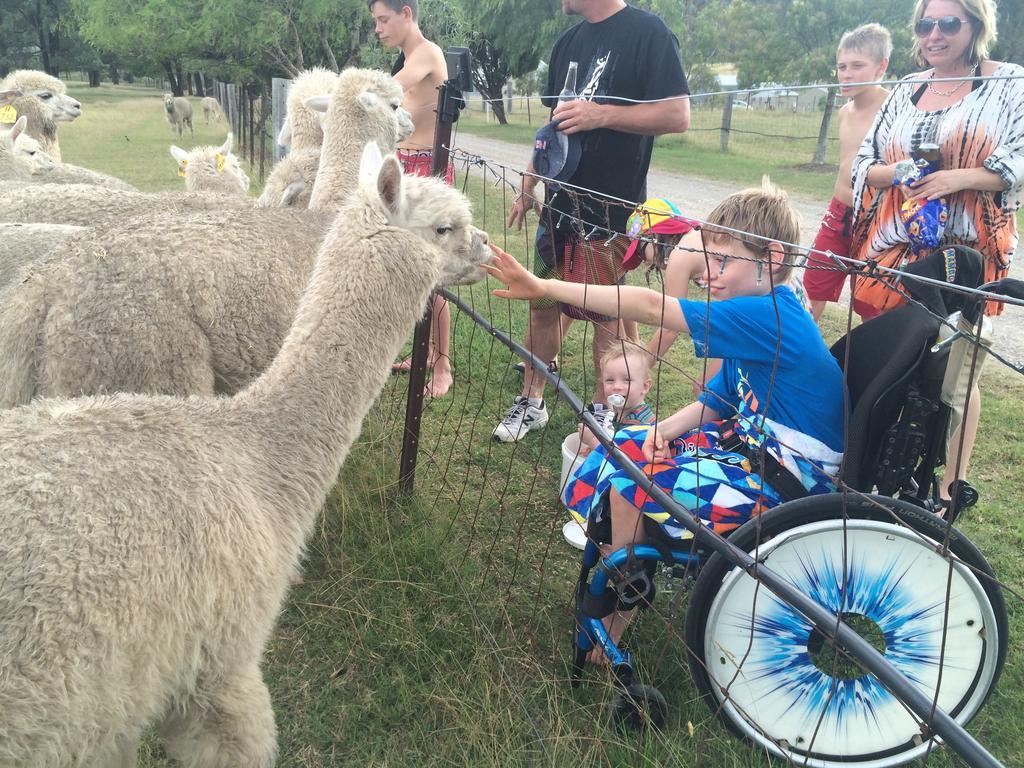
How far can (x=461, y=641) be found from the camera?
2371mm

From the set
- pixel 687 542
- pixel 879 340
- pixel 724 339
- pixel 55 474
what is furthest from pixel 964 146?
pixel 55 474

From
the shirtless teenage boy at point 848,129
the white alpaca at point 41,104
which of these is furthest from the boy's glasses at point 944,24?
the white alpaca at point 41,104

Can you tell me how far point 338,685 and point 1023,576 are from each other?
2567 mm

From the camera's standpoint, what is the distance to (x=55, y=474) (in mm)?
1401

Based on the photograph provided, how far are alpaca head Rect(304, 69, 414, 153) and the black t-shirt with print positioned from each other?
0.88 meters

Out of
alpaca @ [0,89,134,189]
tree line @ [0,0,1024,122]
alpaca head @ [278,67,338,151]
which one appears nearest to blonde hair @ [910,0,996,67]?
alpaca head @ [278,67,338,151]

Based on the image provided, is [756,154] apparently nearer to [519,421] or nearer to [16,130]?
[16,130]

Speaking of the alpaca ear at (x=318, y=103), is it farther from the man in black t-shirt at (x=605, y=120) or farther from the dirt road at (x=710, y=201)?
the man in black t-shirt at (x=605, y=120)

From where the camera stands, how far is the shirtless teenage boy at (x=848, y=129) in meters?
3.68

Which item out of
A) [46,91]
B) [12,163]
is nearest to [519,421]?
[12,163]

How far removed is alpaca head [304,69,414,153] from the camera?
3818mm

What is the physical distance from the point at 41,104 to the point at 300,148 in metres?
3.92

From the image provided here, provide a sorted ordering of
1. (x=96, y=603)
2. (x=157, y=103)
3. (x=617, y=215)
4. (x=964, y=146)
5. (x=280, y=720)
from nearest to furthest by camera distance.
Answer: (x=96, y=603), (x=280, y=720), (x=964, y=146), (x=617, y=215), (x=157, y=103)

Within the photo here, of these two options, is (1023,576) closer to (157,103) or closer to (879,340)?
(879,340)
